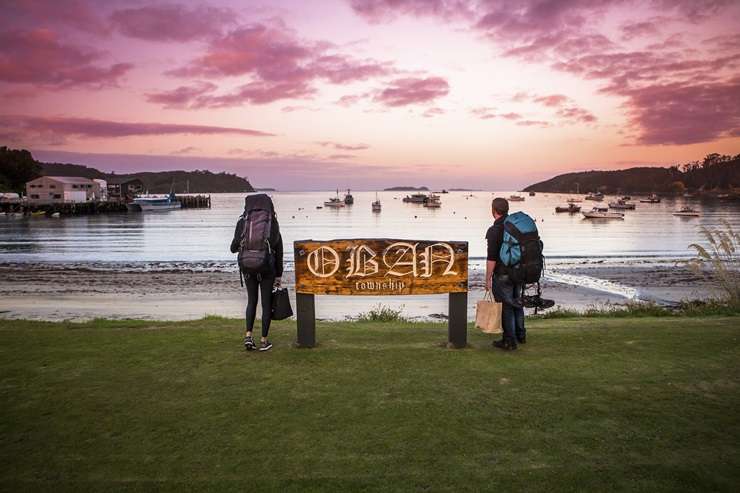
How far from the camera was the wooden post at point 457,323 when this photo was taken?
686cm

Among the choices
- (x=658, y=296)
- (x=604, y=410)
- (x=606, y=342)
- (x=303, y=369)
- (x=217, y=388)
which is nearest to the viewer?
(x=604, y=410)

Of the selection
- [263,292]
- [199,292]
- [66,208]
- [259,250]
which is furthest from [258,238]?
[66,208]

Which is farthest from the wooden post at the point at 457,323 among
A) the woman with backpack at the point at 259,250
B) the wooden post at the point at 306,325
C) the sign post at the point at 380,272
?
the woman with backpack at the point at 259,250

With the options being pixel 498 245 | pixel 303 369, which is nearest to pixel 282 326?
pixel 303 369

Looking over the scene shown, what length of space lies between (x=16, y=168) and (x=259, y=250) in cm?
14818

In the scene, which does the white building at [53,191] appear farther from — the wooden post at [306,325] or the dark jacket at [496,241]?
the dark jacket at [496,241]

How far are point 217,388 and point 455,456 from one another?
2.62 metres

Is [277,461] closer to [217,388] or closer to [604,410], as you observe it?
[217,388]

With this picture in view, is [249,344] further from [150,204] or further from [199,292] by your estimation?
[150,204]

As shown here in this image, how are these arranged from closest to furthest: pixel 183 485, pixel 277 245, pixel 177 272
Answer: pixel 183 485, pixel 277 245, pixel 177 272

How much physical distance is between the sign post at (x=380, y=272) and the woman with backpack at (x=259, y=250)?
41cm

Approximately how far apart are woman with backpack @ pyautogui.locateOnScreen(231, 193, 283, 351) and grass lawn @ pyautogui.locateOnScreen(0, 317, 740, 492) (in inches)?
26.4

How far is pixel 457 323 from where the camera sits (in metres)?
6.89

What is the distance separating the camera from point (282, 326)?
9.01m
